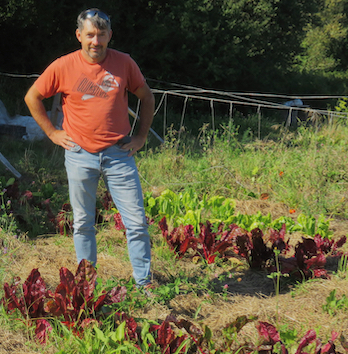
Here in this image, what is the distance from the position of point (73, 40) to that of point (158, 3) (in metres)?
2.64

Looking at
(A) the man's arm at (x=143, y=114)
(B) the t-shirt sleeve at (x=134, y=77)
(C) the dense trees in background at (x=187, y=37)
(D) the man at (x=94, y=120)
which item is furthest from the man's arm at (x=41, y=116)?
(C) the dense trees in background at (x=187, y=37)

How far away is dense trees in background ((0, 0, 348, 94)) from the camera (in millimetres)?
9703

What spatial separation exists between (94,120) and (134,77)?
1.19 ft

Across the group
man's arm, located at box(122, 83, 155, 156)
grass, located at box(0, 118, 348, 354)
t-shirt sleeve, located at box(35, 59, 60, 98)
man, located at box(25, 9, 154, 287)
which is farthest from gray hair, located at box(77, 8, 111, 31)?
grass, located at box(0, 118, 348, 354)

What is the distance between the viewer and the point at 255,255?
3543 mm

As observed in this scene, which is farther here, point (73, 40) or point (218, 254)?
point (73, 40)

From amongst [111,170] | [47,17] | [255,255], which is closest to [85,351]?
[111,170]

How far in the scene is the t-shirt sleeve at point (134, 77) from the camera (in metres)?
2.72

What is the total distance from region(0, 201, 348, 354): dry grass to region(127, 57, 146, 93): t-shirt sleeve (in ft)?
4.35

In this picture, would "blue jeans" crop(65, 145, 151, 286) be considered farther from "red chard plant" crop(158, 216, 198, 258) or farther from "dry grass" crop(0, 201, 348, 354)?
"red chard plant" crop(158, 216, 198, 258)

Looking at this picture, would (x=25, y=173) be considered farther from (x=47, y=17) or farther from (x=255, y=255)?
(x=47, y=17)

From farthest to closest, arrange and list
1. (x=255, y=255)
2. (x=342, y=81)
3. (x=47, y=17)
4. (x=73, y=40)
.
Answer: (x=342, y=81)
(x=73, y=40)
(x=47, y=17)
(x=255, y=255)

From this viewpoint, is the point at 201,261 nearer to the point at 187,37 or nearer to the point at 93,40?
the point at 93,40

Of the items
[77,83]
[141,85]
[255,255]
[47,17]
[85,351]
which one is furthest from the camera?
[47,17]
